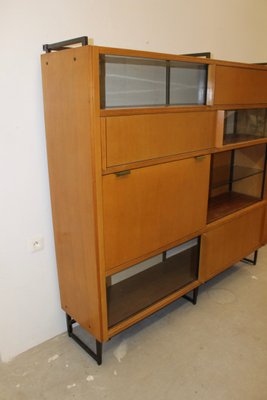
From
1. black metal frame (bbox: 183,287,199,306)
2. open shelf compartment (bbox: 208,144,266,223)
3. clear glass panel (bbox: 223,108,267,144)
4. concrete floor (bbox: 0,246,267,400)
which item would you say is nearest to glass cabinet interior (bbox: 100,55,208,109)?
clear glass panel (bbox: 223,108,267,144)

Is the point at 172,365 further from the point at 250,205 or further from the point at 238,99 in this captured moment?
the point at 238,99

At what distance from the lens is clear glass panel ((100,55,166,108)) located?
5.52 ft

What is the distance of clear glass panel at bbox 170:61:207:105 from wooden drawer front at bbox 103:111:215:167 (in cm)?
14

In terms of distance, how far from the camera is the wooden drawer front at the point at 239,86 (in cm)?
193

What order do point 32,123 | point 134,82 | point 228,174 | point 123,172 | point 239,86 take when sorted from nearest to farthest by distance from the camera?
point 123,172
point 32,123
point 134,82
point 239,86
point 228,174

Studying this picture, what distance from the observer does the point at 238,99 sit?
6.89ft

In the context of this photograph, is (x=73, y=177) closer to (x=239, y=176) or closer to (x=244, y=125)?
(x=244, y=125)

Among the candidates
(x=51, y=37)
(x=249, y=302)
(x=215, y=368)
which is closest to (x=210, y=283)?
(x=249, y=302)

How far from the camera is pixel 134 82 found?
1.81 metres

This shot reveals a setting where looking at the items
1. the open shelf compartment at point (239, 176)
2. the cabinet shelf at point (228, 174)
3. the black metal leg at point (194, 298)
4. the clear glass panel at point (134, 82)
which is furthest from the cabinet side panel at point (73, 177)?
the cabinet shelf at point (228, 174)

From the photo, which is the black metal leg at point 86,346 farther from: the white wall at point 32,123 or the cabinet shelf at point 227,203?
the cabinet shelf at point 227,203

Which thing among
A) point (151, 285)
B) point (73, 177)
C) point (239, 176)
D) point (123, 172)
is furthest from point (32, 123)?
point (239, 176)

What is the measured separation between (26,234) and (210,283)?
1528 millimetres

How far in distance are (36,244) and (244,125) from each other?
5.40ft
